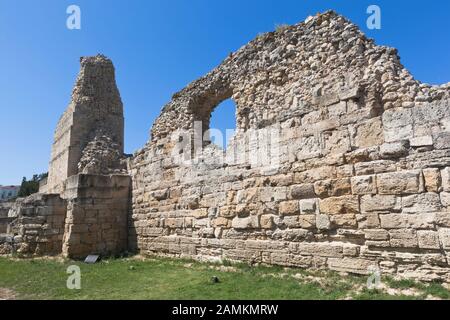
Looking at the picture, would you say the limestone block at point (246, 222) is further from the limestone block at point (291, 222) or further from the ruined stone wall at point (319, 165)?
the limestone block at point (291, 222)

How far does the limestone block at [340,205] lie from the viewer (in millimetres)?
5777

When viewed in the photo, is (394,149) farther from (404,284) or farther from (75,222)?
(75,222)

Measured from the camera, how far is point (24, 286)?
692cm

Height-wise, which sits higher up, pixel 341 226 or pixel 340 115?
pixel 340 115

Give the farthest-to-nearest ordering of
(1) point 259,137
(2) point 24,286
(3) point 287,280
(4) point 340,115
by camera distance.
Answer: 1. (1) point 259,137
2. (2) point 24,286
3. (4) point 340,115
4. (3) point 287,280

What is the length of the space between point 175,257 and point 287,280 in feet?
13.4

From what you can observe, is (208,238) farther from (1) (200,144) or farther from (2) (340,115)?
(2) (340,115)

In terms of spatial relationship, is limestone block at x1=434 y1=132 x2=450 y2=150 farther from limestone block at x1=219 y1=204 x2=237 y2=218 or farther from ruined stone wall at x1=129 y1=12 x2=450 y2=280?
limestone block at x1=219 y1=204 x2=237 y2=218

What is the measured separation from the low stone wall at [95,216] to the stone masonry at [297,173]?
0.03 m

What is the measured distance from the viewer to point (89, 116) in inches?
666

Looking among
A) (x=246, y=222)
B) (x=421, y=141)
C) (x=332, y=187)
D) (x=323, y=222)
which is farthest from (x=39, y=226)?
(x=421, y=141)

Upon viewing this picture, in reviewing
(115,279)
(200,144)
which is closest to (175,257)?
(115,279)

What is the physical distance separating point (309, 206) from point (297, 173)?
646mm
